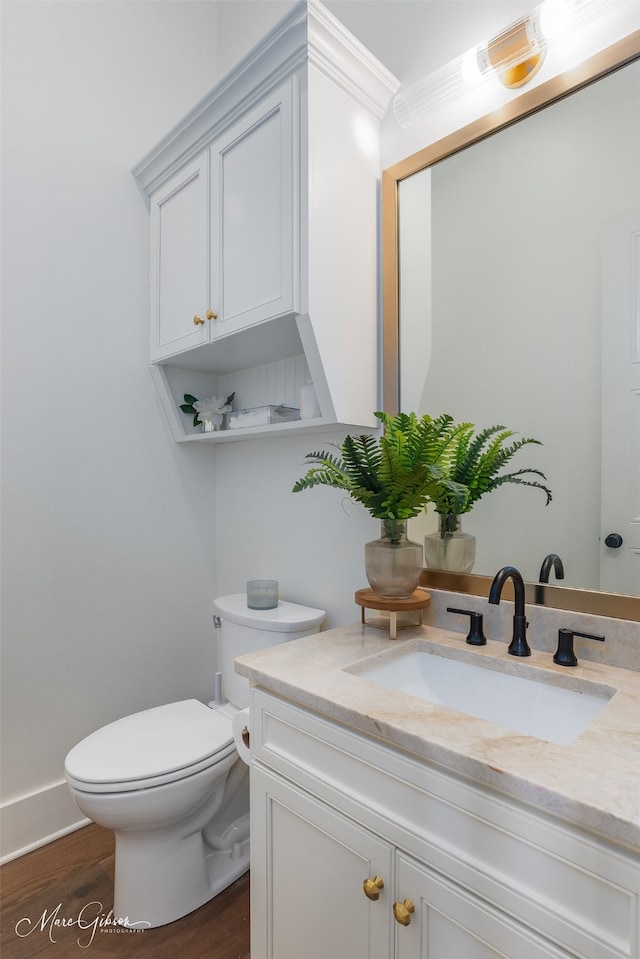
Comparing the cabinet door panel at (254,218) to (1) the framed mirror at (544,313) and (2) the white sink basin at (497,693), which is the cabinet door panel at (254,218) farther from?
→ (2) the white sink basin at (497,693)

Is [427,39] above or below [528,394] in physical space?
above

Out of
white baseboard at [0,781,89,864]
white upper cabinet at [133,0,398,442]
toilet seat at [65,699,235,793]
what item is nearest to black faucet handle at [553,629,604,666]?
white upper cabinet at [133,0,398,442]

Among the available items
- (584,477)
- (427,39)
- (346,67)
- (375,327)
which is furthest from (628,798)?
(427,39)

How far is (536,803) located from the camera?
2.08ft

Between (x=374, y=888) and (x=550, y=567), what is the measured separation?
0.73 metres

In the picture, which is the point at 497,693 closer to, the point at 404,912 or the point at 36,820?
the point at 404,912

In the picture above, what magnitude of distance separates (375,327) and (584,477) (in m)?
0.73

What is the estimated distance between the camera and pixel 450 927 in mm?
727

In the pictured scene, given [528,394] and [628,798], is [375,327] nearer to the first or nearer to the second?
[528,394]

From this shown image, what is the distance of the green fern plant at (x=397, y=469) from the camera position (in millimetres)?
1146

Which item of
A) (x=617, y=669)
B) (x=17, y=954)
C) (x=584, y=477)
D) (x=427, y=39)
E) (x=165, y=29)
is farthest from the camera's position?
(x=165, y=29)

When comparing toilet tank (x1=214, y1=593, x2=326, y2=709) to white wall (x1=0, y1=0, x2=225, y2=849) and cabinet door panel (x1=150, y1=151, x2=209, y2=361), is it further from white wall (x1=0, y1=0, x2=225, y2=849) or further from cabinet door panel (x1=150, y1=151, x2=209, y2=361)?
cabinet door panel (x1=150, y1=151, x2=209, y2=361)

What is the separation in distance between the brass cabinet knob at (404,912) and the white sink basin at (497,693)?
0.30 meters

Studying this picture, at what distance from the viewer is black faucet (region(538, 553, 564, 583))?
1.17 meters
